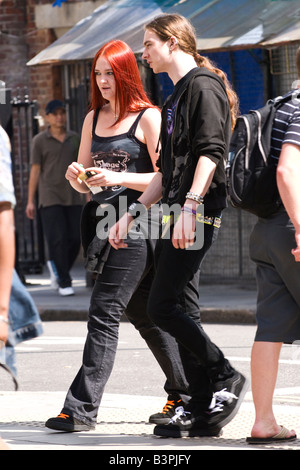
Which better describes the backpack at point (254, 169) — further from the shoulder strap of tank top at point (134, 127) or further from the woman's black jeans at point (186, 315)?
the shoulder strap of tank top at point (134, 127)

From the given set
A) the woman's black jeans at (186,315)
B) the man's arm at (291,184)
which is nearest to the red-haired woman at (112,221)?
the woman's black jeans at (186,315)

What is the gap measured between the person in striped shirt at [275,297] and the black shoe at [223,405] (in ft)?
0.79

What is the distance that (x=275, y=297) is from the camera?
526 cm

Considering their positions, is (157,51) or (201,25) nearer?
(157,51)

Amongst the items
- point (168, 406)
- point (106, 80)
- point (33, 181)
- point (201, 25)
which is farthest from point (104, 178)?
point (201, 25)

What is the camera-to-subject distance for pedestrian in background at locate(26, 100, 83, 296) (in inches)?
523

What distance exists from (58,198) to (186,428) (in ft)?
26.1

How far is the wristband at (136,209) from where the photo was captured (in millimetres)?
5772

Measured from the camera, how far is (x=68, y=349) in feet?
31.0

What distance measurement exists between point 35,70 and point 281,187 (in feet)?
42.6

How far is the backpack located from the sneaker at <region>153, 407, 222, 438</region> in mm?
1083

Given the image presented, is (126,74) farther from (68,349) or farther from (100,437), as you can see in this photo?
(68,349)

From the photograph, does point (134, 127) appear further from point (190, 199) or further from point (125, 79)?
point (190, 199)

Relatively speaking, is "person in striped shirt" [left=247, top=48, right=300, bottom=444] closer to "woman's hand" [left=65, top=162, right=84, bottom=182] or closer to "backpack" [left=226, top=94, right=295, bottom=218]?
"backpack" [left=226, top=94, right=295, bottom=218]
